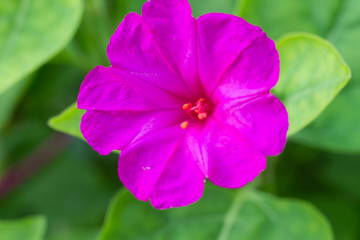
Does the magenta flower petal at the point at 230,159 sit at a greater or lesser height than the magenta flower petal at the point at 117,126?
lesser

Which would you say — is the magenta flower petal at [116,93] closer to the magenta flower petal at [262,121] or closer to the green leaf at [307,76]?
the magenta flower petal at [262,121]

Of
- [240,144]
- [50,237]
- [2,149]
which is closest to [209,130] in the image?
[240,144]

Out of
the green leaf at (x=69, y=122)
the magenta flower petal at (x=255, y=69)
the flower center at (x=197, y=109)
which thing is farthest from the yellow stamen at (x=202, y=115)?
the green leaf at (x=69, y=122)

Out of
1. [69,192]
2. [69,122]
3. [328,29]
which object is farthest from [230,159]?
[69,192]

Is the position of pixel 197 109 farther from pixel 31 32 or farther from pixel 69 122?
pixel 31 32

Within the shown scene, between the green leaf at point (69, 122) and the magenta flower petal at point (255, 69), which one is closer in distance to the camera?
the magenta flower petal at point (255, 69)

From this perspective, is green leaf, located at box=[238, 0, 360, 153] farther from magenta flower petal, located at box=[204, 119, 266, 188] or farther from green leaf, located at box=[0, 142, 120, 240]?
green leaf, located at box=[0, 142, 120, 240]

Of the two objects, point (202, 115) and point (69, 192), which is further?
point (69, 192)
